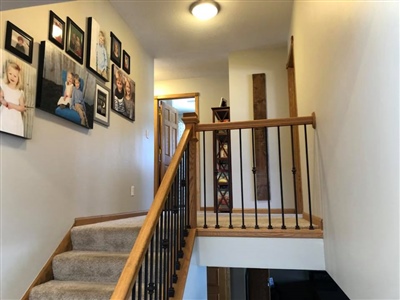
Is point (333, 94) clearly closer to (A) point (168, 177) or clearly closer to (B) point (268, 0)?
(A) point (168, 177)

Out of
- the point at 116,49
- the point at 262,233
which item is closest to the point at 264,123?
the point at 262,233

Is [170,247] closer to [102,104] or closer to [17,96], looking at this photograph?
[17,96]

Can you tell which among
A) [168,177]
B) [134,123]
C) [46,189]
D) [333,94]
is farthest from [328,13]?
[134,123]

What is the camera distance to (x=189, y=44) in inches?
176

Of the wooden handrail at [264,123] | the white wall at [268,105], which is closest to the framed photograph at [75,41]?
the wooden handrail at [264,123]

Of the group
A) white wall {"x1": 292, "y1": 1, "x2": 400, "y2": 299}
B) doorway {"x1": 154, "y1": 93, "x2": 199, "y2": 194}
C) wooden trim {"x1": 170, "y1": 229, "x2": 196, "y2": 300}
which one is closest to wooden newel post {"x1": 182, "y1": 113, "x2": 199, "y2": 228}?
wooden trim {"x1": 170, "y1": 229, "x2": 196, "y2": 300}

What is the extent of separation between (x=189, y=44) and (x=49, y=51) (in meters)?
2.41

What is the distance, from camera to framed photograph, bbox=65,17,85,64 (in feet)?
8.91

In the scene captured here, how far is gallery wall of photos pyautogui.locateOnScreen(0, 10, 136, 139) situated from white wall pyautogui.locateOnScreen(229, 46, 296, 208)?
1.68 metres

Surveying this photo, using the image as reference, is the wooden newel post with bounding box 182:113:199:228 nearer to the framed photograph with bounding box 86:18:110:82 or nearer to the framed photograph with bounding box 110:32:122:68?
the framed photograph with bounding box 86:18:110:82

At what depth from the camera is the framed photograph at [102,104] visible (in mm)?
3078

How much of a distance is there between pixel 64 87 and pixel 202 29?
2.14m

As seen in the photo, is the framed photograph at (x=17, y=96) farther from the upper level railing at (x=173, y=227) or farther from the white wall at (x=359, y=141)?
the white wall at (x=359, y=141)

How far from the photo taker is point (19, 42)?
2152mm
